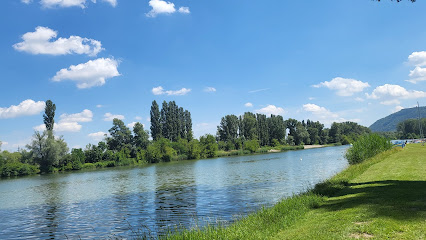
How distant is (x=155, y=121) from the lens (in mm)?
112750

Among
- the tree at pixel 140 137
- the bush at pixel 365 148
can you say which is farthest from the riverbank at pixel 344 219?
the tree at pixel 140 137

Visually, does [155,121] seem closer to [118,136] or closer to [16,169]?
[118,136]

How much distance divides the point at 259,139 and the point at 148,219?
128159 mm

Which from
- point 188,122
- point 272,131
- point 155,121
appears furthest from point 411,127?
point 155,121

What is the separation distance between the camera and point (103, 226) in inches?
A: 637

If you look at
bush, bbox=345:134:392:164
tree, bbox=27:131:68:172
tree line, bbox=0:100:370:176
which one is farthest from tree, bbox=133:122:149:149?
bush, bbox=345:134:392:164

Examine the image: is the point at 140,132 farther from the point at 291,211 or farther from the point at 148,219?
the point at 291,211

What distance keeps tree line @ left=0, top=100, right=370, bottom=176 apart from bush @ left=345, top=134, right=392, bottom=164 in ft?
238

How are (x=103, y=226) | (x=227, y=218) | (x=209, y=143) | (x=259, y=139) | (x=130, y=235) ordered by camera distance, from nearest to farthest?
(x=130, y=235) → (x=227, y=218) → (x=103, y=226) → (x=209, y=143) → (x=259, y=139)

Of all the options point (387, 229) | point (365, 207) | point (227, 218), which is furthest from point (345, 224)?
point (227, 218)

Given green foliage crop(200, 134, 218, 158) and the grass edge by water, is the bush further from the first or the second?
green foliage crop(200, 134, 218, 158)

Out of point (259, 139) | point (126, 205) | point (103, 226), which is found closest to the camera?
point (103, 226)

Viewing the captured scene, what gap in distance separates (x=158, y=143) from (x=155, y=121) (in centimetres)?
1383

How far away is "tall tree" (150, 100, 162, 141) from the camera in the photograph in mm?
112062
